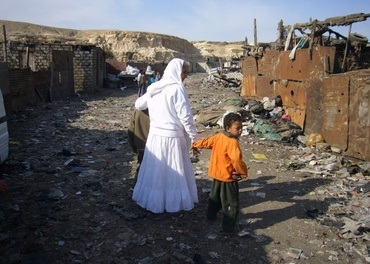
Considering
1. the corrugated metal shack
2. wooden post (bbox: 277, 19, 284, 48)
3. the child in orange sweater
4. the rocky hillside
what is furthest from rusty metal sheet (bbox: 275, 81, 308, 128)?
the rocky hillside

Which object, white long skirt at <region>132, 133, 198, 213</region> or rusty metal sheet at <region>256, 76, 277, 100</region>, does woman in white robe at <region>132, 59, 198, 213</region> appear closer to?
white long skirt at <region>132, 133, 198, 213</region>

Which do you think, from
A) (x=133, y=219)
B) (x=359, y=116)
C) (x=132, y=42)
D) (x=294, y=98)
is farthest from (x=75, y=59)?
(x=132, y=42)

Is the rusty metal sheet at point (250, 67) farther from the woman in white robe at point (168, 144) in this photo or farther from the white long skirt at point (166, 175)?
the white long skirt at point (166, 175)

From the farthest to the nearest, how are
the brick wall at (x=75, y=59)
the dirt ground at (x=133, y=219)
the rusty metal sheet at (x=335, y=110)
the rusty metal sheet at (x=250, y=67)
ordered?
the brick wall at (x=75, y=59)
the rusty metal sheet at (x=250, y=67)
the rusty metal sheet at (x=335, y=110)
the dirt ground at (x=133, y=219)

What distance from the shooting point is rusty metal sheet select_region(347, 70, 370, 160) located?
5.32m

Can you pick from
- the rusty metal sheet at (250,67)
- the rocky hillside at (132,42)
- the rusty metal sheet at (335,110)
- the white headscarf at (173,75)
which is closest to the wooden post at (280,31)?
the rusty metal sheet at (250,67)

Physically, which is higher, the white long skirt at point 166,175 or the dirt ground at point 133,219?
the white long skirt at point 166,175

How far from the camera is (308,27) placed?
8.29 metres

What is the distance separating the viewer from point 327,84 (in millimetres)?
6258

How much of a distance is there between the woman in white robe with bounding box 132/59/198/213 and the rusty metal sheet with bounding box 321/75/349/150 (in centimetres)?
376

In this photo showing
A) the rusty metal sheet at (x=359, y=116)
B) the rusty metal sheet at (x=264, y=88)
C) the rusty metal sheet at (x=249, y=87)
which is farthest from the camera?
the rusty metal sheet at (x=249, y=87)

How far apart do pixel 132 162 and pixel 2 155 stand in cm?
211

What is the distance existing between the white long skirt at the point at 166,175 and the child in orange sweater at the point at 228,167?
28cm

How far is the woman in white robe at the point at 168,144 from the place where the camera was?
3262mm
